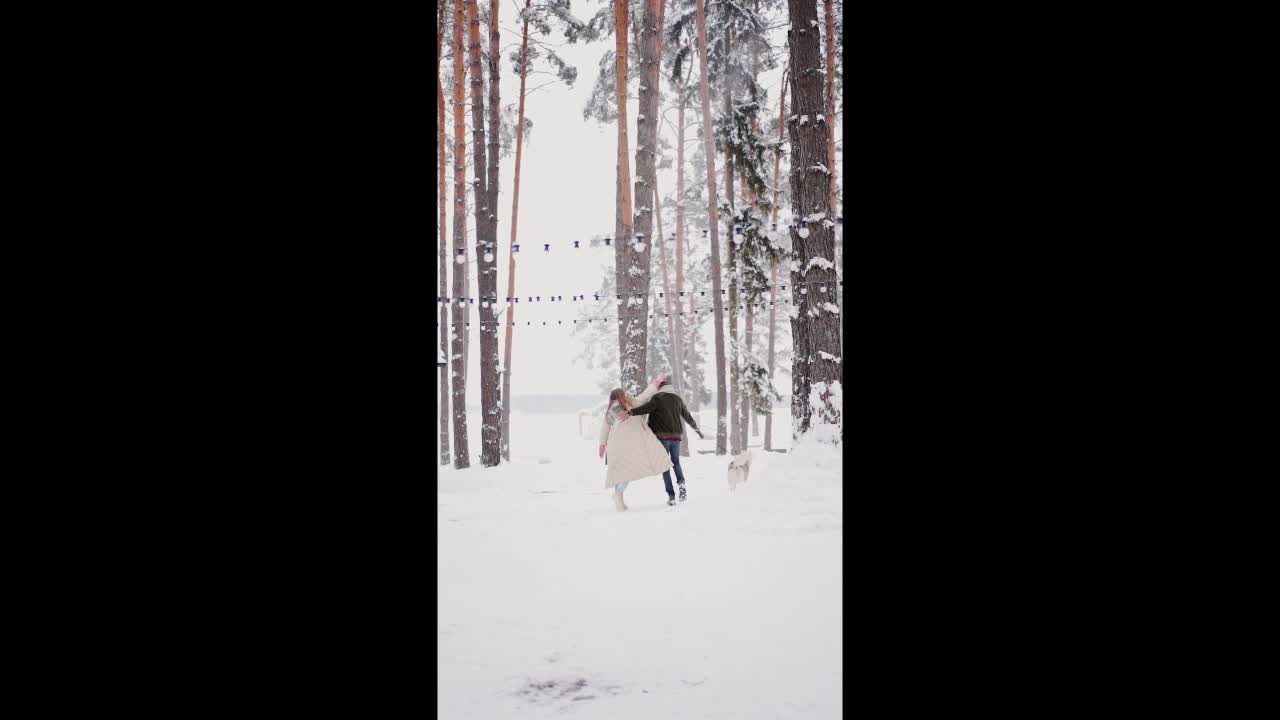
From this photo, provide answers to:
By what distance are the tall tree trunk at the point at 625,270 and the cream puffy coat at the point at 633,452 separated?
327cm

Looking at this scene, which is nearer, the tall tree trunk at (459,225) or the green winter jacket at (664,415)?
the green winter jacket at (664,415)

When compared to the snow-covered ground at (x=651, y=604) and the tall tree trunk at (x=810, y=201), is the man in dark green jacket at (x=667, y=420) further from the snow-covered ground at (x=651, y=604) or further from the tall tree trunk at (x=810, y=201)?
the tall tree trunk at (x=810, y=201)

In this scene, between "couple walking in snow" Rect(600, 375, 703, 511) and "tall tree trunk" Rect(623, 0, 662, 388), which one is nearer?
"couple walking in snow" Rect(600, 375, 703, 511)

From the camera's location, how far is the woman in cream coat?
8859 mm

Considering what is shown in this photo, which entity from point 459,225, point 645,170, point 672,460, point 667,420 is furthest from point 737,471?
point 459,225

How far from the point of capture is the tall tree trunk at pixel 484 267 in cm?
1240

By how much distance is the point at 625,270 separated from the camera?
13.0 m

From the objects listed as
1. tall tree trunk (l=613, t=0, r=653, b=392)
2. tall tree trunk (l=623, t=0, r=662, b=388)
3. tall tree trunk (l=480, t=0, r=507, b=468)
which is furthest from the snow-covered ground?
tall tree trunk (l=623, t=0, r=662, b=388)

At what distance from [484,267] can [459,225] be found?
210 centimetres

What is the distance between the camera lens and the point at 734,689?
3.47m

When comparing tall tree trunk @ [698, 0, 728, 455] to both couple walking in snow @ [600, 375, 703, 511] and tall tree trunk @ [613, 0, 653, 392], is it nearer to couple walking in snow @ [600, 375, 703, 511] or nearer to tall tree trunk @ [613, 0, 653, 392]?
tall tree trunk @ [613, 0, 653, 392]
